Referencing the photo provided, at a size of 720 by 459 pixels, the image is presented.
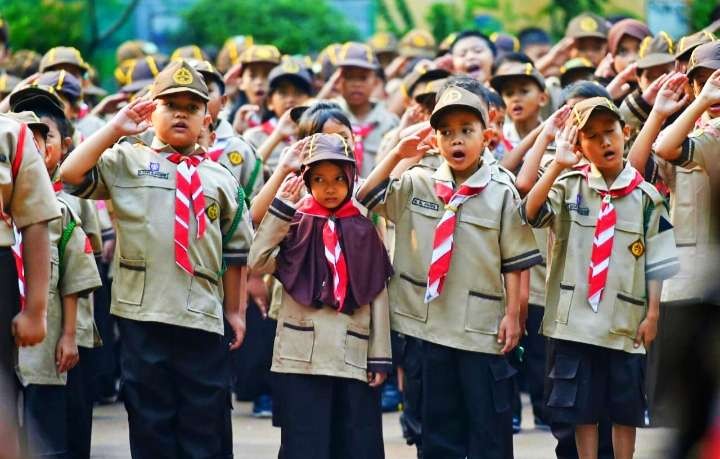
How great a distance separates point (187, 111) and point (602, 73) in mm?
4155

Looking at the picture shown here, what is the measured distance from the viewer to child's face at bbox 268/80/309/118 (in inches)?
426

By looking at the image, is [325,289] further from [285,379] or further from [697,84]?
[697,84]

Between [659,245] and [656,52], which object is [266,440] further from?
[656,52]

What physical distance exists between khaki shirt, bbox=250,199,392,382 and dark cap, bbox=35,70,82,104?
3046mm

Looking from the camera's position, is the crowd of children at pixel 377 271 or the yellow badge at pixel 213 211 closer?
the crowd of children at pixel 377 271

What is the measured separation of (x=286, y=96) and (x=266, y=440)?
8.66 ft

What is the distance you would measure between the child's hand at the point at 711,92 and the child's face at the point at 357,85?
4.02 m

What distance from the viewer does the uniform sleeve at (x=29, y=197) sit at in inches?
244

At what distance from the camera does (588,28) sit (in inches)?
480

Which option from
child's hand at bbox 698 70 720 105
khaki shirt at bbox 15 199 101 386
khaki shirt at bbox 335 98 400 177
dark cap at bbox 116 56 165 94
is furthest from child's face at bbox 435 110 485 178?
dark cap at bbox 116 56 165 94

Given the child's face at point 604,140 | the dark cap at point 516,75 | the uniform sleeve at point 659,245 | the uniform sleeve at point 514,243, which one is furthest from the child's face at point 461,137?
the dark cap at point 516,75

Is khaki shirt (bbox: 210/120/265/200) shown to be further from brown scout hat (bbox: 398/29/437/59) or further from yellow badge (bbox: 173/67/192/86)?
brown scout hat (bbox: 398/29/437/59)

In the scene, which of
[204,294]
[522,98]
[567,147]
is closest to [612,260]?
[567,147]

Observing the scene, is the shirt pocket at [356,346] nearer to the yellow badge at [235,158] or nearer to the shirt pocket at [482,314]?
the shirt pocket at [482,314]
